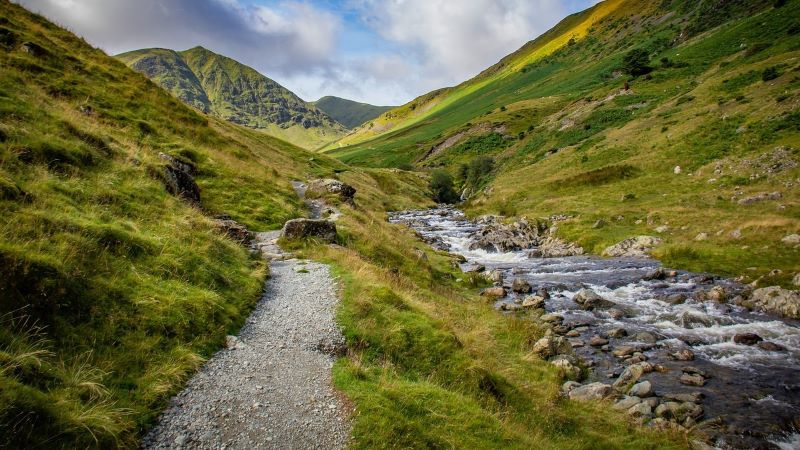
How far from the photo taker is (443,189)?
110938 mm

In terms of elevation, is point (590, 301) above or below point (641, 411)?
above

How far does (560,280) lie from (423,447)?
81.3 feet

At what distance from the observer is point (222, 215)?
24.6 metres

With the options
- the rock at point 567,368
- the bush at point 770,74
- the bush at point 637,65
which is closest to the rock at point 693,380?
the rock at point 567,368

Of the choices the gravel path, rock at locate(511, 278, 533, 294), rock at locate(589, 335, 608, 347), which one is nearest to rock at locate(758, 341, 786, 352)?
rock at locate(589, 335, 608, 347)

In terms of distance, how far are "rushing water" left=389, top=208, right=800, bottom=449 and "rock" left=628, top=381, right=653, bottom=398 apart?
1.73 feet

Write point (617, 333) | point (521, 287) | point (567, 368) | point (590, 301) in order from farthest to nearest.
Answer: point (521, 287), point (590, 301), point (617, 333), point (567, 368)

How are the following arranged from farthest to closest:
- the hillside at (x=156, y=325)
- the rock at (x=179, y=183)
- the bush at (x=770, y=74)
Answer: the bush at (x=770, y=74), the rock at (x=179, y=183), the hillside at (x=156, y=325)

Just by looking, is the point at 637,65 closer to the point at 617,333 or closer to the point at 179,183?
the point at 617,333

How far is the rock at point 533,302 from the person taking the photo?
24922mm

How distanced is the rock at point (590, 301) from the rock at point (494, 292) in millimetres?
4604

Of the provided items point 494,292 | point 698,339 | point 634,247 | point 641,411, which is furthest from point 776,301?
point 494,292

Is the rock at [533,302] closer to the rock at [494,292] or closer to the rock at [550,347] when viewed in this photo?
the rock at [494,292]

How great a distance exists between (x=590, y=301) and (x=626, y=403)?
36.2 feet
